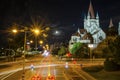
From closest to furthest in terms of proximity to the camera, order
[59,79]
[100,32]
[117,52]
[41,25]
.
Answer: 1. [59,79]
2. [117,52]
3. [41,25]
4. [100,32]

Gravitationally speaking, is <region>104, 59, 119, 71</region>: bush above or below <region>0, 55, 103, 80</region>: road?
above

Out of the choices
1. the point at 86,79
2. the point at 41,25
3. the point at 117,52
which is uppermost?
the point at 41,25

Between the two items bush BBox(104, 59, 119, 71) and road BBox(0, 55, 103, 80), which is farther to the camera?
bush BBox(104, 59, 119, 71)

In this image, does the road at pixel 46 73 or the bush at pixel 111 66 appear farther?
the bush at pixel 111 66

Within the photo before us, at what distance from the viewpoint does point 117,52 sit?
137 ft

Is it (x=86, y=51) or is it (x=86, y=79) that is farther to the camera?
(x=86, y=51)

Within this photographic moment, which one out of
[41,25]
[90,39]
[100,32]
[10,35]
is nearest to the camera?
[41,25]

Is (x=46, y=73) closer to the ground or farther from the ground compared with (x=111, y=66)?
closer to the ground

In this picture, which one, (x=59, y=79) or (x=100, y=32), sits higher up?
(x=100, y=32)

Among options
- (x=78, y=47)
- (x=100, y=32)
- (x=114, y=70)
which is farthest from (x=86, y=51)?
(x=100, y=32)

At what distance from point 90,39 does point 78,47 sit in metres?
80.5

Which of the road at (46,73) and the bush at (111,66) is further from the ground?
the bush at (111,66)

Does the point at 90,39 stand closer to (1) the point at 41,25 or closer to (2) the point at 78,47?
(2) the point at 78,47

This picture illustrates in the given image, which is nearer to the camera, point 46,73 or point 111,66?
point 111,66
